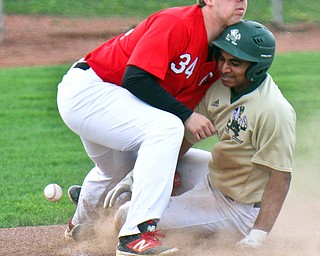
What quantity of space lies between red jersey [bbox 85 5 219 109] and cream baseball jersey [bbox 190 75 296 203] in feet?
0.58

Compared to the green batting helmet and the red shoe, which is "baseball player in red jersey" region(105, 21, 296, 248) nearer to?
the green batting helmet

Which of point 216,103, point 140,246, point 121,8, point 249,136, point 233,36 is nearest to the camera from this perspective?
point 140,246

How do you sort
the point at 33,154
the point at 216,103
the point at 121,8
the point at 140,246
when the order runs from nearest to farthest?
1. the point at 140,246
2. the point at 216,103
3. the point at 33,154
4. the point at 121,8

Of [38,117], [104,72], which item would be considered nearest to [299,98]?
[38,117]

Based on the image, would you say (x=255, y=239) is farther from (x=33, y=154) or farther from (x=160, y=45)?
(x=33, y=154)

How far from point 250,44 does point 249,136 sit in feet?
1.50

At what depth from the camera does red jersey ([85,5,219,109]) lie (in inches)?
146

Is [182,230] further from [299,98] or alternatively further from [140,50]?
[299,98]

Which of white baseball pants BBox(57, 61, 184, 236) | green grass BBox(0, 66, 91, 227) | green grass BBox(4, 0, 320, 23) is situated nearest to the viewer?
white baseball pants BBox(57, 61, 184, 236)

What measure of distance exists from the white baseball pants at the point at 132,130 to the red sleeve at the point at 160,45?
207mm

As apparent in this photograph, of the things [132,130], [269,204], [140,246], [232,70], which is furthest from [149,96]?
[269,204]

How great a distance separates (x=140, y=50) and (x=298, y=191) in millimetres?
2113

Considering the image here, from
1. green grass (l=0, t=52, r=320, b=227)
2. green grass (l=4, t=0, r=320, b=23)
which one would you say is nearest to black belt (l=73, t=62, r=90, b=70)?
green grass (l=0, t=52, r=320, b=227)

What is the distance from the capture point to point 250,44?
3.92 m
